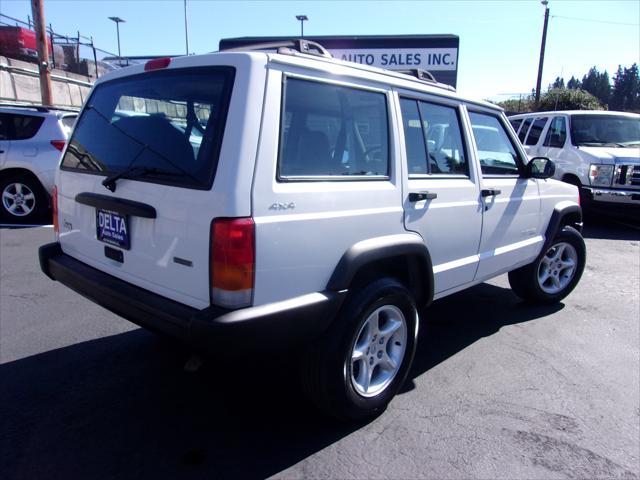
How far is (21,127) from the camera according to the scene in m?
7.68

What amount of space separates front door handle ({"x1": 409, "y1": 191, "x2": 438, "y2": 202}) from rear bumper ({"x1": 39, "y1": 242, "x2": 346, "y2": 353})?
2.64 feet

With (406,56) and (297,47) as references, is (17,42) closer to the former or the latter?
(406,56)

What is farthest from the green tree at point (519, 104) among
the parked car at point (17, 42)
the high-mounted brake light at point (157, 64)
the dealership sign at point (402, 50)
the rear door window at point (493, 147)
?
the high-mounted brake light at point (157, 64)

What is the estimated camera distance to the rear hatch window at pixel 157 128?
232cm

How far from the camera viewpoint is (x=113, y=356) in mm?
3516

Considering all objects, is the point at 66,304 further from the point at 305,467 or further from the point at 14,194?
the point at 14,194

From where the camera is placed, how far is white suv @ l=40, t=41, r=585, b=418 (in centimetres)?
223

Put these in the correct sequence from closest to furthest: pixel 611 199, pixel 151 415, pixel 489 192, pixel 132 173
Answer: pixel 132 173, pixel 151 415, pixel 489 192, pixel 611 199

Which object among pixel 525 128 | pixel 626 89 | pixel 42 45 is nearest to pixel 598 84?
pixel 626 89

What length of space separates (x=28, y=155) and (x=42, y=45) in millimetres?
6150

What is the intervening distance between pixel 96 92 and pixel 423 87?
2.13 m

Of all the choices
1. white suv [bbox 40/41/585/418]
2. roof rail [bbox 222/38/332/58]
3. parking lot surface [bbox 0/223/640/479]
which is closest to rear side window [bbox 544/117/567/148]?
parking lot surface [bbox 0/223/640/479]

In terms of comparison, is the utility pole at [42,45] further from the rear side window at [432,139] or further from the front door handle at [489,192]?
the front door handle at [489,192]

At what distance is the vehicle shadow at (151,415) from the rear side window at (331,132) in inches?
40.4
